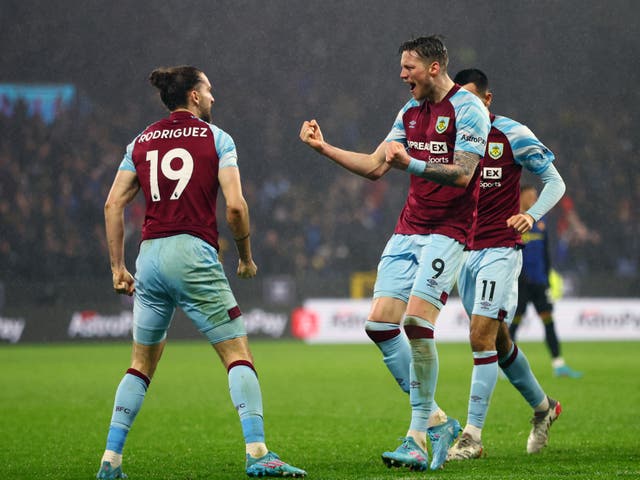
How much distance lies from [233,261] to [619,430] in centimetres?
1434

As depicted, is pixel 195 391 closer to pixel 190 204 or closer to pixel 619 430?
pixel 619 430

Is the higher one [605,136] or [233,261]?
[605,136]

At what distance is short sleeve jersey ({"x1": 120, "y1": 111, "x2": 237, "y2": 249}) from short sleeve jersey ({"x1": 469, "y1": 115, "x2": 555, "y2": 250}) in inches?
83.7

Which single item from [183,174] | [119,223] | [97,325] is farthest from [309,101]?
[183,174]

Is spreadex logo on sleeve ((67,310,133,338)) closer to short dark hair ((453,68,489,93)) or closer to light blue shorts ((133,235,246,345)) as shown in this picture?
short dark hair ((453,68,489,93))

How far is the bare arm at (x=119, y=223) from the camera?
558 centimetres

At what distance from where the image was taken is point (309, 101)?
82.0 feet

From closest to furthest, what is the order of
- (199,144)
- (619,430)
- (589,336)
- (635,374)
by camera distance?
(199,144) < (619,430) < (635,374) < (589,336)

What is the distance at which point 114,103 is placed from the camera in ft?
79.6

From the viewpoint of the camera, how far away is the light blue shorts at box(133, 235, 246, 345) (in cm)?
543

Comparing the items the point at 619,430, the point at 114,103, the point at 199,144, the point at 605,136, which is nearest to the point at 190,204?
the point at 199,144

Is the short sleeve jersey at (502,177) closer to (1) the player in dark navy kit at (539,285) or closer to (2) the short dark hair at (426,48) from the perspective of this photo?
(2) the short dark hair at (426,48)

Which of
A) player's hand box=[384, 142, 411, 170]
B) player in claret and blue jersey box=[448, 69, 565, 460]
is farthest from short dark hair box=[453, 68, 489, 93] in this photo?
player's hand box=[384, 142, 411, 170]

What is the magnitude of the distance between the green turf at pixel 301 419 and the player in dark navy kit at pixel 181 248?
475 millimetres
